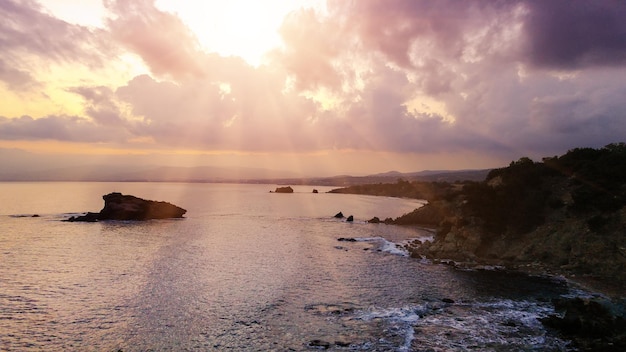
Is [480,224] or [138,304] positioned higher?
[480,224]

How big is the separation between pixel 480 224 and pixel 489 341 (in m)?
42.5

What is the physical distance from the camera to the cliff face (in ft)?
166

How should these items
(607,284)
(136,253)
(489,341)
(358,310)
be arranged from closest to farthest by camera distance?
(489,341) < (358,310) < (607,284) < (136,253)

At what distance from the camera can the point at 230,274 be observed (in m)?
49.6

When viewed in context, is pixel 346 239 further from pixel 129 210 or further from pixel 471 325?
pixel 129 210

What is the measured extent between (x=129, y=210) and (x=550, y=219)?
114438mm

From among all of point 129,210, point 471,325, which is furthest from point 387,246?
point 129,210

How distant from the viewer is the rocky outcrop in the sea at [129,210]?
114 m

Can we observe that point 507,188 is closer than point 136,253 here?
No

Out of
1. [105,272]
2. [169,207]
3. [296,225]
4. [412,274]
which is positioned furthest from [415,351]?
[169,207]

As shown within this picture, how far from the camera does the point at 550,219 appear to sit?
198ft

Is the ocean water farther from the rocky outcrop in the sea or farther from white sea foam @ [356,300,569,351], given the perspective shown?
the rocky outcrop in the sea

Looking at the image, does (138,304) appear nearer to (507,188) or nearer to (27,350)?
(27,350)

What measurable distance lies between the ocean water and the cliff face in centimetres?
784
